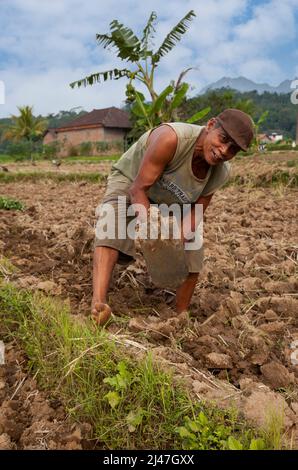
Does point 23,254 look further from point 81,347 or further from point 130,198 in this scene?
point 81,347

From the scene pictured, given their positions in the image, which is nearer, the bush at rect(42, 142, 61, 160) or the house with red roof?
the bush at rect(42, 142, 61, 160)

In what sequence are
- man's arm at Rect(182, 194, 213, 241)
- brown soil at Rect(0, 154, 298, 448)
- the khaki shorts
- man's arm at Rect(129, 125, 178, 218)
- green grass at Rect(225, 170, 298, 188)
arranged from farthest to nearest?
green grass at Rect(225, 170, 298, 188), man's arm at Rect(182, 194, 213, 241), the khaki shorts, man's arm at Rect(129, 125, 178, 218), brown soil at Rect(0, 154, 298, 448)

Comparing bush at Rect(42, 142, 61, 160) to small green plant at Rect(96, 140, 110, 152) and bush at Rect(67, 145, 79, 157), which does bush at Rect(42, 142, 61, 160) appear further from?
small green plant at Rect(96, 140, 110, 152)

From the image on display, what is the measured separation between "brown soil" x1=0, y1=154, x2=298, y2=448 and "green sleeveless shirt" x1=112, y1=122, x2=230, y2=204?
59 cm

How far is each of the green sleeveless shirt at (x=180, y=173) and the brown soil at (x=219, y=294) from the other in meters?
0.59

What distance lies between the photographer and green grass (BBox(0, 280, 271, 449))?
5.05ft

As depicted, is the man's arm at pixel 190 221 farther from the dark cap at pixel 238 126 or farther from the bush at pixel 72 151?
the bush at pixel 72 151

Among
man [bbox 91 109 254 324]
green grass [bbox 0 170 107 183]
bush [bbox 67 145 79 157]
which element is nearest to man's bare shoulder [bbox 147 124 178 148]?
man [bbox 91 109 254 324]

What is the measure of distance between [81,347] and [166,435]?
471mm

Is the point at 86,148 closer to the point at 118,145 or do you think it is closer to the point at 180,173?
the point at 118,145

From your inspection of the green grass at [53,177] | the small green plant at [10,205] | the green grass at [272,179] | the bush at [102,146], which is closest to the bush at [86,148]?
the bush at [102,146]

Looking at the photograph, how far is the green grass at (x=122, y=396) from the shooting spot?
1.54 m
